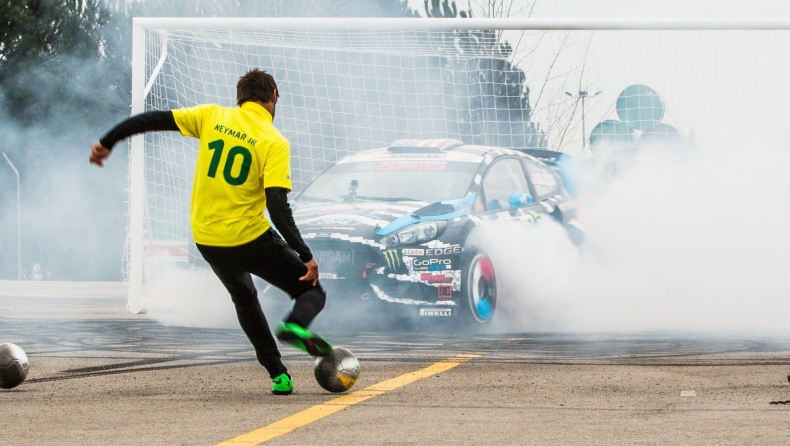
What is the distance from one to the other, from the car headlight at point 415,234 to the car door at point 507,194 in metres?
0.57

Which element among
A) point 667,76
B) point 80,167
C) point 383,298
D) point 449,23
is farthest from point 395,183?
point 80,167

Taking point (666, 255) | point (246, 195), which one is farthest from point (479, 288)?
point (246, 195)

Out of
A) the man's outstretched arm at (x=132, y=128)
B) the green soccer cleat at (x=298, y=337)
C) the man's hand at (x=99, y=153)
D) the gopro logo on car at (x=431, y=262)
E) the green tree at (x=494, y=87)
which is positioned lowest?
the green soccer cleat at (x=298, y=337)

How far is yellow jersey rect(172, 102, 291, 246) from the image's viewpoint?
19.6 feet

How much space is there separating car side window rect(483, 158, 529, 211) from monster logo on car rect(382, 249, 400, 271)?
1.15 metres

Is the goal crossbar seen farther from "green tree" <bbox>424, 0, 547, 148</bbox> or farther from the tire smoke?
the tire smoke

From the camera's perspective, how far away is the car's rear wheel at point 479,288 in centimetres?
1025

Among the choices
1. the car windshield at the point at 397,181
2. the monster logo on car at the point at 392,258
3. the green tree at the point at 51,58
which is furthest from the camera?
the green tree at the point at 51,58

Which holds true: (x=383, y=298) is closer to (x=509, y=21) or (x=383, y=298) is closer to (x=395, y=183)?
(x=395, y=183)

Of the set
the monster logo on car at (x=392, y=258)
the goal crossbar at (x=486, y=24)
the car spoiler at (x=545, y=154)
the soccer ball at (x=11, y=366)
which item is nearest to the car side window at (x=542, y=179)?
the car spoiler at (x=545, y=154)

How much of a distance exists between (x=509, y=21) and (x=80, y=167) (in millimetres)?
23258

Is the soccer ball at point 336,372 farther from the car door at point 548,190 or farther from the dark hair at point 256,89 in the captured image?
the car door at point 548,190

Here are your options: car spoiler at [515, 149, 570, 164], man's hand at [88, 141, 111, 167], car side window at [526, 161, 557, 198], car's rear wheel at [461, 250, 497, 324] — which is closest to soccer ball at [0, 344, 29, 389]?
man's hand at [88, 141, 111, 167]

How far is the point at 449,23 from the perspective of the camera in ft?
40.3
